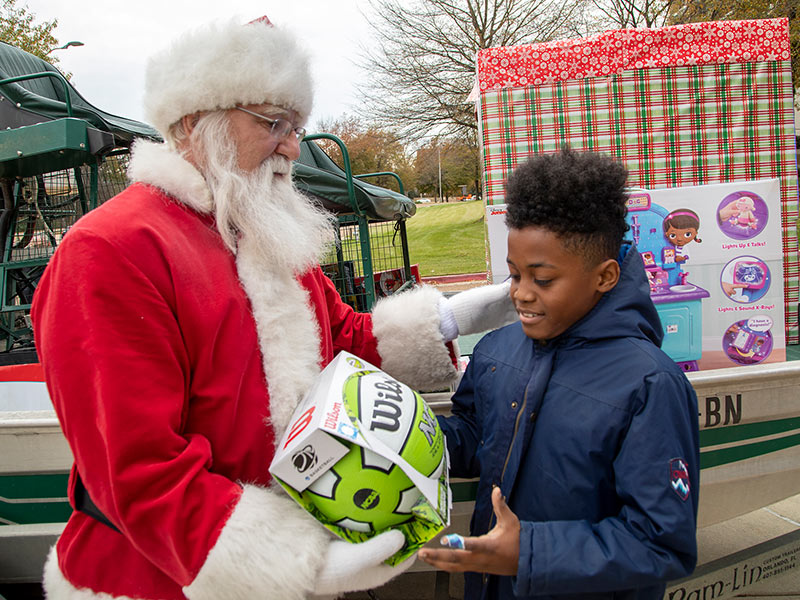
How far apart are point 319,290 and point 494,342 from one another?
1.82ft

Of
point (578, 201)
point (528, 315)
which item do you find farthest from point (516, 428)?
point (578, 201)

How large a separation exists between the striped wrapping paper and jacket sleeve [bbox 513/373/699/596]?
1416mm

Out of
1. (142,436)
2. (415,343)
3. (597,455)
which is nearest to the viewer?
(142,436)

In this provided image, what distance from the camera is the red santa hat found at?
1371 millimetres

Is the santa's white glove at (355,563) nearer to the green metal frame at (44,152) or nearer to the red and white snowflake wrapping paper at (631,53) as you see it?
the red and white snowflake wrapping paper at (631,53)

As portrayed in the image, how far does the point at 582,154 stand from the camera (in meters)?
1.31

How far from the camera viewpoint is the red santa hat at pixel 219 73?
137 centimetres

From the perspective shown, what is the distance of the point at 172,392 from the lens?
113cm

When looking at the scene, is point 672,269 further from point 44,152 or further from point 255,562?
point 44,152

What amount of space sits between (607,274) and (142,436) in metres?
1.05

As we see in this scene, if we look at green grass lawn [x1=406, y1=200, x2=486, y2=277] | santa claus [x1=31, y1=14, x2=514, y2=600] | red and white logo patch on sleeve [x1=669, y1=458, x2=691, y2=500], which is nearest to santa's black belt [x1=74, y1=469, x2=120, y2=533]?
santa claus [x1=31, y1=14, x2=514, y2=600]

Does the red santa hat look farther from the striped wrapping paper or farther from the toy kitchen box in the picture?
the striped wrapping paper

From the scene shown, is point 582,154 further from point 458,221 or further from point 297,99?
point 458,221

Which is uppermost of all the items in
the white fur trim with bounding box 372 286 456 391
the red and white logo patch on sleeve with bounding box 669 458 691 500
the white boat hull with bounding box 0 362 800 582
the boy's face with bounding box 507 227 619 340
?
the boy's face with bounding box 507 227 619 340
